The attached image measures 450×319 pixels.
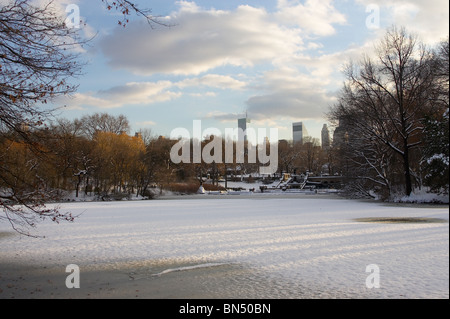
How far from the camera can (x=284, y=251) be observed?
35.9ft

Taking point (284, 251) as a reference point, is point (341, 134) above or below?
above

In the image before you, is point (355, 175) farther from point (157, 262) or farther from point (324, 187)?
point (157, 262)

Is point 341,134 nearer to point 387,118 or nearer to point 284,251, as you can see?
point 387,118

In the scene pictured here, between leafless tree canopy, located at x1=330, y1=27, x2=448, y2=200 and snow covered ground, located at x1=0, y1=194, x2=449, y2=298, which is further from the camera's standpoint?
leafless tree canopy, located at x1=330, y1=27, x2=448, y2=200

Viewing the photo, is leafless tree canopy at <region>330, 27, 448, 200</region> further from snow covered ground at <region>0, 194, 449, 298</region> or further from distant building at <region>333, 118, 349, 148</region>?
snow covered ground at <region>0, 194, 449, 298</region>

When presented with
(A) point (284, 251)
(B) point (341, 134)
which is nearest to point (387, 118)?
(B) point (341, 134)

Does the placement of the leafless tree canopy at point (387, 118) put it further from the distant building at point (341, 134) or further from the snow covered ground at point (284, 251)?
the snow covered ground at point (284, 251)

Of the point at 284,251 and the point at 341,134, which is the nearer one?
the point at 284,251

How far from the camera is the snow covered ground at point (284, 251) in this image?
7566 mm

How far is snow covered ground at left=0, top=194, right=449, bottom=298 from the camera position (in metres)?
7.57

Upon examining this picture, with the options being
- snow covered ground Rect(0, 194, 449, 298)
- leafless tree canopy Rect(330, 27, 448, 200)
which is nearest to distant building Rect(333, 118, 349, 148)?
leafless tree canopy Rect(330, 27, 448, 200)

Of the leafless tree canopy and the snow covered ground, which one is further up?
the leafless tree canopy
